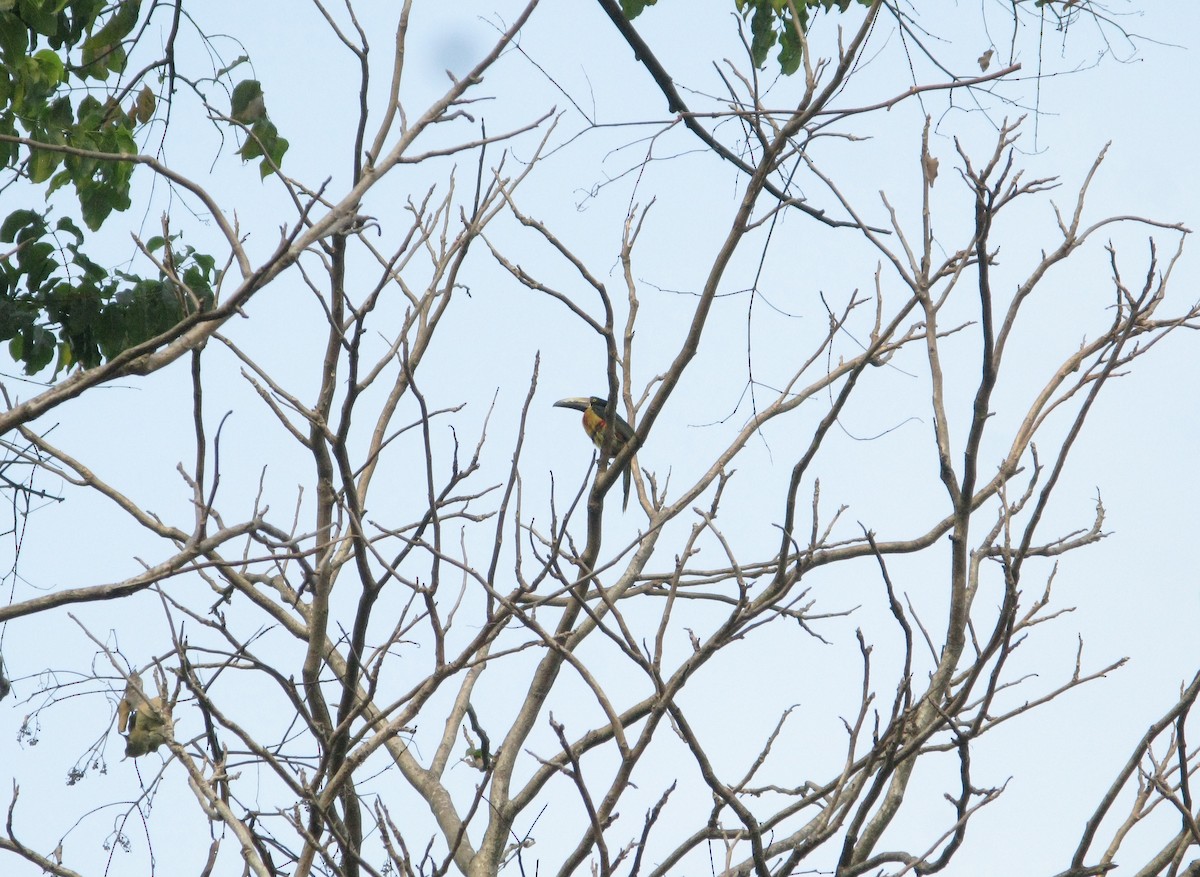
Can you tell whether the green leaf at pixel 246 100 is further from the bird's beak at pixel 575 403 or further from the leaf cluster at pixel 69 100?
the bird's beak at pixel 575 403

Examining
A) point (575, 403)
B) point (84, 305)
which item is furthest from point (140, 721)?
point (575, 403)

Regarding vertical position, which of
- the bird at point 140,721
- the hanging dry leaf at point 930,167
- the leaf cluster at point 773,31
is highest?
the leaf cluster at point 773,31

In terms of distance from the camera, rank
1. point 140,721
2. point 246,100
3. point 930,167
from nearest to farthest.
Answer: point 930,167 → point 140,721 → point 246,100

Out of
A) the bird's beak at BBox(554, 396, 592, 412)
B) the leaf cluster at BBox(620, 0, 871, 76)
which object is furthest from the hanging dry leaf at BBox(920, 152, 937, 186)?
the bird's beak at BBox(554, 396, 592, 412)

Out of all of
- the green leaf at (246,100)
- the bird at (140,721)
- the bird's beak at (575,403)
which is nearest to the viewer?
the bird at (140,721)

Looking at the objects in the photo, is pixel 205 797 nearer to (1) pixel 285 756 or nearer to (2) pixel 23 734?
(1) pixel 285 756

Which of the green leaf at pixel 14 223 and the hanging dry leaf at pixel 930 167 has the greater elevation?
the green leaf at pixel 14 223

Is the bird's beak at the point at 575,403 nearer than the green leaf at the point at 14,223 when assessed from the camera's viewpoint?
No

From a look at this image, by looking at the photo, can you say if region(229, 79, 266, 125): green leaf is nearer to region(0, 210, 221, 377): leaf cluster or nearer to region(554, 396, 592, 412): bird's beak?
region(0, 210, 221, 377): leaf cluster

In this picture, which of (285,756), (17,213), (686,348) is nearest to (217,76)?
(17,213)

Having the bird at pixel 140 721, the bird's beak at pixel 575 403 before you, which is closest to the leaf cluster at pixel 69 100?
the bird at pixel 140 721

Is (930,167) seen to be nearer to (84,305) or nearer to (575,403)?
(84,305)

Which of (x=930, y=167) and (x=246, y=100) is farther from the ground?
(x=246, y=100)

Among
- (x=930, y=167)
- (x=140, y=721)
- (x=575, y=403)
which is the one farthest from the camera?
(x=575, y=403)
